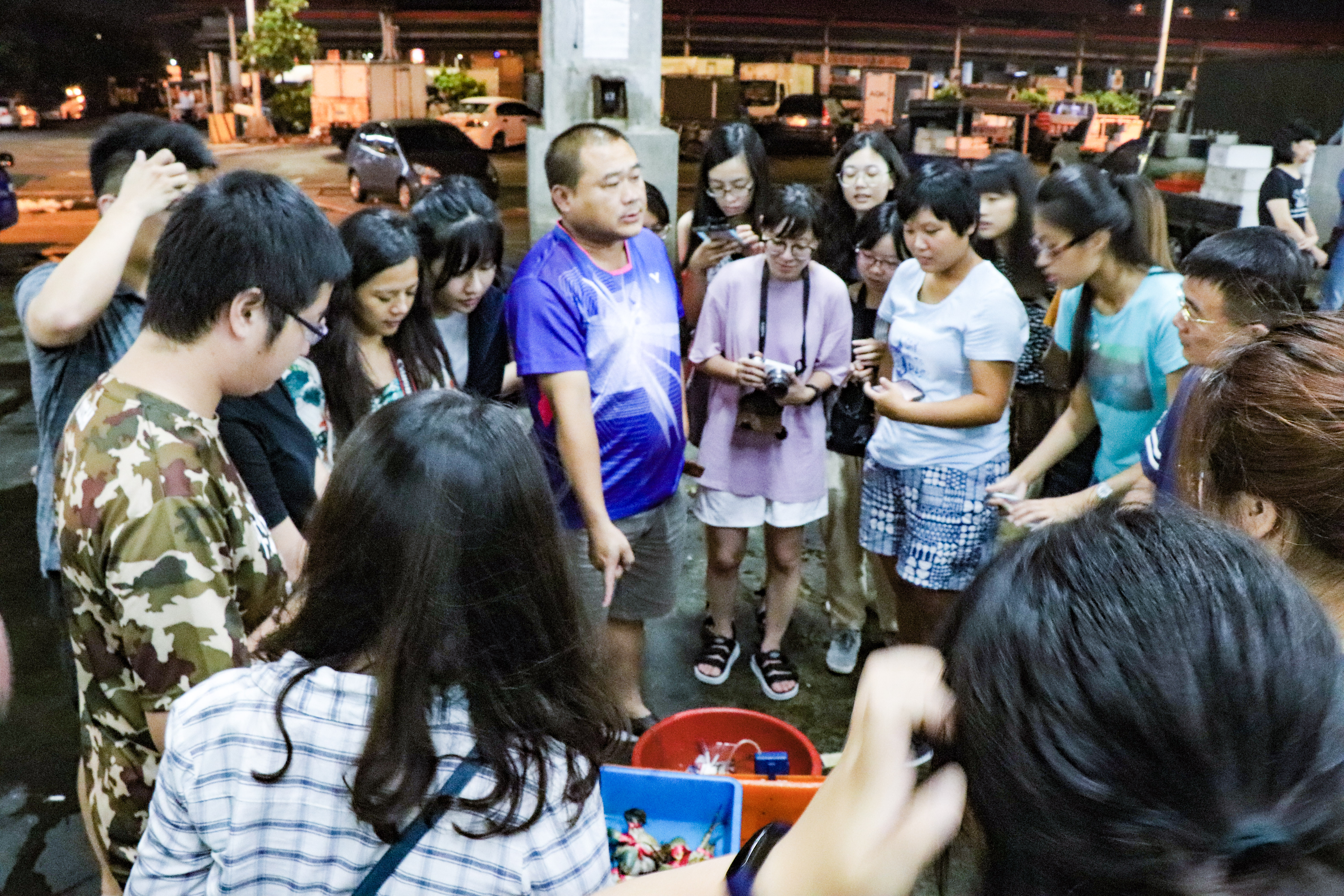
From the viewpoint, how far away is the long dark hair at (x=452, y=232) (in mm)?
2971

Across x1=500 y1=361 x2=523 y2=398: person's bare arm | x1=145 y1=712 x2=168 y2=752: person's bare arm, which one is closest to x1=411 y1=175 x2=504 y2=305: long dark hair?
x1=500 y1=361 x2=523 y2=398: person's bare arm

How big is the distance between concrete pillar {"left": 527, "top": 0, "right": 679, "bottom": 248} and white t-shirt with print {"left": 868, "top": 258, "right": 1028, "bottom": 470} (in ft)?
9.60

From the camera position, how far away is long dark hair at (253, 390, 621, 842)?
3.94 ft

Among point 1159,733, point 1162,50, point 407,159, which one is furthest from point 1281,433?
point 1162,50

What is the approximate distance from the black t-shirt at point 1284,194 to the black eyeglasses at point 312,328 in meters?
8.09

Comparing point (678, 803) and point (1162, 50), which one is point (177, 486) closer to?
point (678, 803)

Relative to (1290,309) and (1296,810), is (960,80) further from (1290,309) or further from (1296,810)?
(1296,810)

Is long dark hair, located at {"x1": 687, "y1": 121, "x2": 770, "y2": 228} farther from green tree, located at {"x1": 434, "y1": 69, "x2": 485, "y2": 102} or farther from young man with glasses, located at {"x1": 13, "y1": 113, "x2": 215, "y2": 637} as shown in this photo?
green tree, located at {"x1": 434, "y1": 69, "x2": 485, "y2": 102}

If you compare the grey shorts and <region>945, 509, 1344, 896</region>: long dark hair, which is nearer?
<region>945, 509, 1344, 896</region>: long dark hair

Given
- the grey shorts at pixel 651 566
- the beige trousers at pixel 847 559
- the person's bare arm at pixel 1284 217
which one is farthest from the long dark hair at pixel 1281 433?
the person's bare arm at pixel 1284 217

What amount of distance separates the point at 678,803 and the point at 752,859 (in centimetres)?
151

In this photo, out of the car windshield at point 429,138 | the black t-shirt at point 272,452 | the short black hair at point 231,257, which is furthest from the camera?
the car windshield at point 429,138

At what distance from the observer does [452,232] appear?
2.96 meters

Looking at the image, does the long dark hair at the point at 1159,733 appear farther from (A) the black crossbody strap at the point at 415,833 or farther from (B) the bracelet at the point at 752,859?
(A) the black crossbody strap at the point at 415,833
